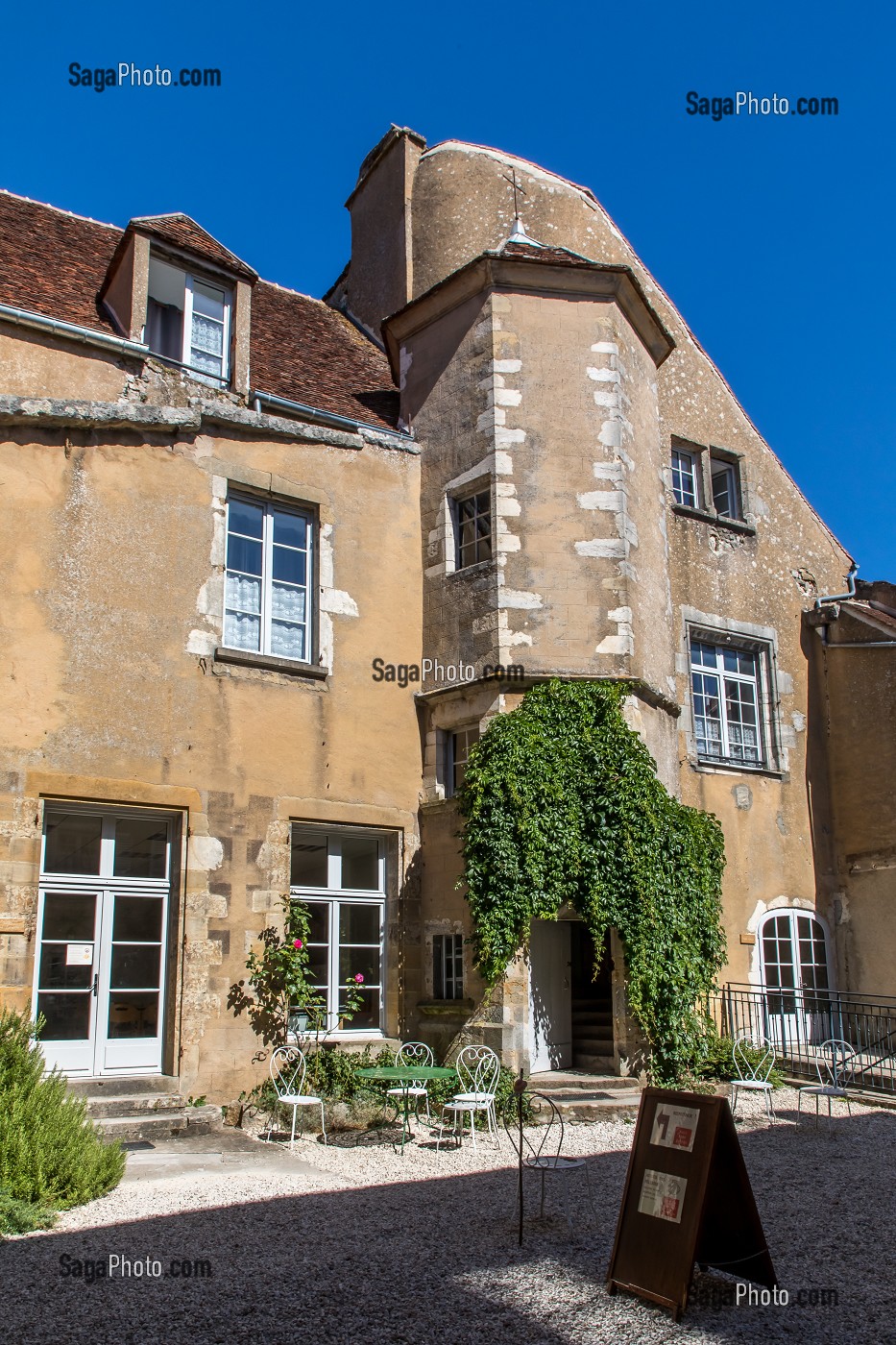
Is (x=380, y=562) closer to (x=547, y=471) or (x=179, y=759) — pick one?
(x=547, y=471)

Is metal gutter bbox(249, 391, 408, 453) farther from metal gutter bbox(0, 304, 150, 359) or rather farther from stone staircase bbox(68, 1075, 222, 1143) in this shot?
stone staircase bbox(68, 1075, 222, 1143)

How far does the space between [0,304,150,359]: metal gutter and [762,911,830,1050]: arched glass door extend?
8899mm

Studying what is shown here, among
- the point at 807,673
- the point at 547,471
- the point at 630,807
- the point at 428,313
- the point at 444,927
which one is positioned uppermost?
the point at 428,313

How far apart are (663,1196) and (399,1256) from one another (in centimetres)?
141

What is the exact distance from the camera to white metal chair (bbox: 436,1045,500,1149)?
7.92 m

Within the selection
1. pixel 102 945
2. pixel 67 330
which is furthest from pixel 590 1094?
pixel 67 330

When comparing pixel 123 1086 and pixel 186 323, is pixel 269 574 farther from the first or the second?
pixel 123 1086

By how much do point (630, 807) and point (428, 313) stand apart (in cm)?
589

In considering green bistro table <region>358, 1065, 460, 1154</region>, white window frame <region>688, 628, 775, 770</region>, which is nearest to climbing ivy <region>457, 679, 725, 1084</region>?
green bistro table <region>358, 1065, 460, 1154</region>

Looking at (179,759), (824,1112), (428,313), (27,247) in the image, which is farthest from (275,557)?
(824,1112)

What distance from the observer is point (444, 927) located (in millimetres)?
10031

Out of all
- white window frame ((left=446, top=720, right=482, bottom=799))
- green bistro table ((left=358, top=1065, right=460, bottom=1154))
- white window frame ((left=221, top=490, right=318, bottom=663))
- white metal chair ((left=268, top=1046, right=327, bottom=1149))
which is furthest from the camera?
white window frame ((left=446, top=720, right=482, bottom=799))

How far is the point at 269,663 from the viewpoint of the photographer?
380 inches

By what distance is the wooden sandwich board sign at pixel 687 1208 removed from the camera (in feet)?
14.0
